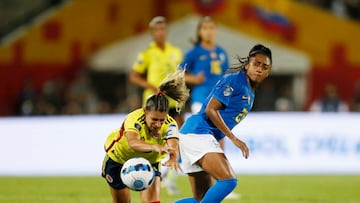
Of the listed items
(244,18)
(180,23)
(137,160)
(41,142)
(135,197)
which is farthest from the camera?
(244,18)

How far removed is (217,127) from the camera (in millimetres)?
8914

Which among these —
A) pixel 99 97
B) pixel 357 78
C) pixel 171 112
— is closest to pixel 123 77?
pixel 99 97

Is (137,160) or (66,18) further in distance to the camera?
(66,18)

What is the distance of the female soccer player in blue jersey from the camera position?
8758 millimetres

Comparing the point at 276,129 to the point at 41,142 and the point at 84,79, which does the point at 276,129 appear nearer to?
the point at 41,142

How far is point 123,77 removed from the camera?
23641mm

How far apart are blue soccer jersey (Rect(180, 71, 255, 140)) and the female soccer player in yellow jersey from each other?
34 cm

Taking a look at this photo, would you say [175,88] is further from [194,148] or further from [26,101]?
[26,101]

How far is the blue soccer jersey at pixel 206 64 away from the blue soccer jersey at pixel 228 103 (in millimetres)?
3994

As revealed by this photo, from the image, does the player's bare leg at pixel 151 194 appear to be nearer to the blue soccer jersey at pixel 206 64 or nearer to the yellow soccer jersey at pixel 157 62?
the blue soccer jersey at pixel 206 64

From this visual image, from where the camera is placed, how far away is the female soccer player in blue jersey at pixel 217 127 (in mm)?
8758

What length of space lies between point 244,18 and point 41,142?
9100 mm

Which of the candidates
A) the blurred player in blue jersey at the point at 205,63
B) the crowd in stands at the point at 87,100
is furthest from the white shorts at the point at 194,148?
the crowd in stands at the point at 87,100

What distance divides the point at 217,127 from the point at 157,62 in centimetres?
490
